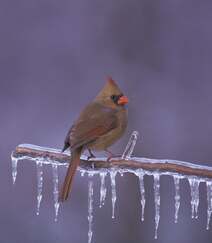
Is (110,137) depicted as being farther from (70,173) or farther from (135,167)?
(135,167)

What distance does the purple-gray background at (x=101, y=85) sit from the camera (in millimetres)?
7574

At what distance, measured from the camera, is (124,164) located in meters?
3.15

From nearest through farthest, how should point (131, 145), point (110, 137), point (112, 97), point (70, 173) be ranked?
point (131, 145)
point (70, 173)
point (110, 137)
point (112, 97)

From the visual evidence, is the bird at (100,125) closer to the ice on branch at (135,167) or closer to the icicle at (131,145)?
the ice on branch at (135,167)

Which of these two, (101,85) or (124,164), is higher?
(101,85)

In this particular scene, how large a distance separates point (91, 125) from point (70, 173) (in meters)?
0.50

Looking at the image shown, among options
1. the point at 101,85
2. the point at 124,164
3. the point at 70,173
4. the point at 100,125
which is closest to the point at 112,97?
the point at 100,125

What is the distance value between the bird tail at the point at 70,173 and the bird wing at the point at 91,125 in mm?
55

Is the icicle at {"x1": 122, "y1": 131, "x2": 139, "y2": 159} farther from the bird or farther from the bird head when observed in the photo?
the bird head

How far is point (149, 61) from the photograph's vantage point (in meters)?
8.34

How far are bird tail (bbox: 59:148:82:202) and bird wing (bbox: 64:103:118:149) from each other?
55 mm

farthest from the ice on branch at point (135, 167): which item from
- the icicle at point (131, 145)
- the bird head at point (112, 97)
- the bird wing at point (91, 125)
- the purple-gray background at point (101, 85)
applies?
the purple-gray background at point (101, 85)

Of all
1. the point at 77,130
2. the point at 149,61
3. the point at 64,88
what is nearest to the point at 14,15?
the point at 64,88

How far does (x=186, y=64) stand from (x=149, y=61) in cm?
59
